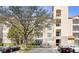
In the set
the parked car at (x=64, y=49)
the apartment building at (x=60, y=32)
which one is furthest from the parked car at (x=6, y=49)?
the parked car at (x=64, y=49)

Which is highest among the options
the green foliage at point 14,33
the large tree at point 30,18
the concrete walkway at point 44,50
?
the large tree at point 30,18

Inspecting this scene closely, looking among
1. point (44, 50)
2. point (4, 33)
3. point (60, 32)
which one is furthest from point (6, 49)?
point (60, 32)

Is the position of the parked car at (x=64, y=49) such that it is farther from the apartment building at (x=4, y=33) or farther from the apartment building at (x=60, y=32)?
the apartment building at (x=4, y=33)

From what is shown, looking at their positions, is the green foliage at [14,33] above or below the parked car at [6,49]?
above

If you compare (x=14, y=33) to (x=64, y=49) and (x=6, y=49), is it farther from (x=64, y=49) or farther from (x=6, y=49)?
(x=64, y=49)

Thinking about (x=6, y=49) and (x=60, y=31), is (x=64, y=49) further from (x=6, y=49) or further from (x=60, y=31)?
(x=6, y=49)

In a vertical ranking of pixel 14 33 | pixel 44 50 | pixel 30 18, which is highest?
pixel 30 18

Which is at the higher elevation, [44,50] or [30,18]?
[30,18]

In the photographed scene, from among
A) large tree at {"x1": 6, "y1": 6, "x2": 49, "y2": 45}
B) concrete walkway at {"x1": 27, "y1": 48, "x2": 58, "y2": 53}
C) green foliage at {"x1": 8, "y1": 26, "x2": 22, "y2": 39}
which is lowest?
concrete walkway at {"x1": 27, "y1": 48, "x2": 58, "y2": 53}

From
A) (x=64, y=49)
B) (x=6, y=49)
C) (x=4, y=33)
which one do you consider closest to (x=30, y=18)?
(x=4, y=33)

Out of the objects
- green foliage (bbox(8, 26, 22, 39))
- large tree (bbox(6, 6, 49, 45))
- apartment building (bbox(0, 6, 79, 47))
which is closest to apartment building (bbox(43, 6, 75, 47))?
apartment building (bbox(0, 6, 79, 47))

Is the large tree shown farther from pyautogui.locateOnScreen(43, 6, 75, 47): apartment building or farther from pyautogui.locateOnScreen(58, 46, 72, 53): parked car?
pyautogui.locateOnScreen(58, 46, 72, 53): parked car
